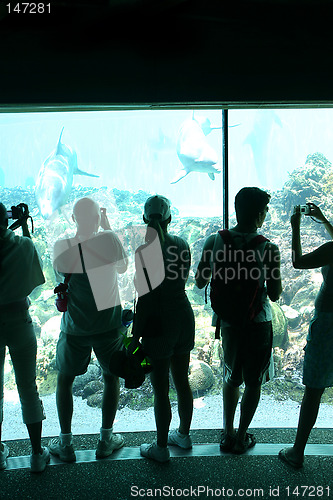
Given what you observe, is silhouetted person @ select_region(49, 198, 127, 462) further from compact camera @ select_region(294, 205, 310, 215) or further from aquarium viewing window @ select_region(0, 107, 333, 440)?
compact camera @ select_region(294, 205, 310, 215)

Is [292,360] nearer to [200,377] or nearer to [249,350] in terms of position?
[200,377]

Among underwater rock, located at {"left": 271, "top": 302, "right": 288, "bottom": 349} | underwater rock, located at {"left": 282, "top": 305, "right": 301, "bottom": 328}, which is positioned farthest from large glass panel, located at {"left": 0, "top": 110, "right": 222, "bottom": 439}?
underwater rock, located at {"left": 282, "top": 305, "right": 301, "bottom": 328}

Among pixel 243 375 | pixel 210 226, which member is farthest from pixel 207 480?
pixel 210 226

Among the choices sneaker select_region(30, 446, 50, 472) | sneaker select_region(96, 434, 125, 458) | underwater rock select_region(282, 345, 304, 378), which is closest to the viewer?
sneaker select_region(30, 446, 50, 472)

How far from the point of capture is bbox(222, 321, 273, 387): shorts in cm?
178

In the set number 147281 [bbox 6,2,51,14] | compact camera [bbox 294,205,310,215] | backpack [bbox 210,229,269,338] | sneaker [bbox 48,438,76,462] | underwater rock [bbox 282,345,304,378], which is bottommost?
sneaker [bbox 48,438,76,462]

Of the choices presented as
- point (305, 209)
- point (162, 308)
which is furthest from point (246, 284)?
point (305, 209)

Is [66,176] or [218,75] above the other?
[218,75]

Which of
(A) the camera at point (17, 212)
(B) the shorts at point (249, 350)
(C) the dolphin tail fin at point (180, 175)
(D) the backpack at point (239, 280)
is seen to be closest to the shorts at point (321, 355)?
(B) the shorts at point (249, 350)

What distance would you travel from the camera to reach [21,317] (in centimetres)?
178

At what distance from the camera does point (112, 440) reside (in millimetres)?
2055

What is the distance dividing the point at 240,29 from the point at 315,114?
74cm

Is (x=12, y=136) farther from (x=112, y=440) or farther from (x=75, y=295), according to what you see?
(x=112, y=440)

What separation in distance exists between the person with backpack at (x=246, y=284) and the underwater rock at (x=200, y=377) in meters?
0.75
